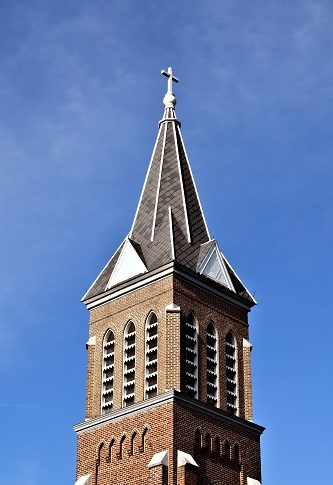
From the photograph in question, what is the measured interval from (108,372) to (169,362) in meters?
4.00

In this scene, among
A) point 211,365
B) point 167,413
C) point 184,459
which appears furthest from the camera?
point 211,365

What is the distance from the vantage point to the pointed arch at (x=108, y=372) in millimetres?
44625

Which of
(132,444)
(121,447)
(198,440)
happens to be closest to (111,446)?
(121,447)

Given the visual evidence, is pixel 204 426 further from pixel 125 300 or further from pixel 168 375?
pixel 125 300

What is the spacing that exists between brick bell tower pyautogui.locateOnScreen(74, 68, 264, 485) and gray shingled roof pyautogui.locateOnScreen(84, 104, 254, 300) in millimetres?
71

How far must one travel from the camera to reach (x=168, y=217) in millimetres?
47688

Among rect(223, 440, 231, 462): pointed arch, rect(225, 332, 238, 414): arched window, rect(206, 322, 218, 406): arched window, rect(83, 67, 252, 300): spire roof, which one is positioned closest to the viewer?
rect(223, 440, 231, 462): pointed arch

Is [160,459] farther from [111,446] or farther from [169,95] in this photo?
[169,95]

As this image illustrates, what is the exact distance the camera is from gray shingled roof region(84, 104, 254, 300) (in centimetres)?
4606

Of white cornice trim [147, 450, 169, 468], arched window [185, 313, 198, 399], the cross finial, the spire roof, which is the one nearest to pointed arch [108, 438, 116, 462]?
white cornice trim [147, 450, 169, 468]

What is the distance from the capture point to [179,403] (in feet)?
137

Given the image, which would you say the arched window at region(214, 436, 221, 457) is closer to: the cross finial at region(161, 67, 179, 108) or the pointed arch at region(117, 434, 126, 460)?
the pointed arch at region(117, 434, 126, 460)

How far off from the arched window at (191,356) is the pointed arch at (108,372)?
11.9 ft

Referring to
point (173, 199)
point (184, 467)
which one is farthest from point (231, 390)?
point (173, 199)
